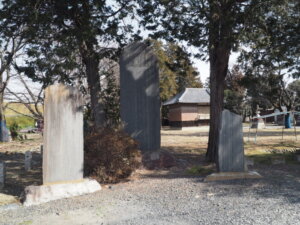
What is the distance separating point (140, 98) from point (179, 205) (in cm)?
486

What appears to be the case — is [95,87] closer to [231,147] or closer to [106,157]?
[106,157]

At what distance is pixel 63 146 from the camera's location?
658 cm

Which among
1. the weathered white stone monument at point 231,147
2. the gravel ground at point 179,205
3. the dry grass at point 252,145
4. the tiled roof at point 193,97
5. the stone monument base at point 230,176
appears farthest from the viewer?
the tiled roof at point 193,97

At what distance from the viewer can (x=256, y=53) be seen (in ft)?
35.6

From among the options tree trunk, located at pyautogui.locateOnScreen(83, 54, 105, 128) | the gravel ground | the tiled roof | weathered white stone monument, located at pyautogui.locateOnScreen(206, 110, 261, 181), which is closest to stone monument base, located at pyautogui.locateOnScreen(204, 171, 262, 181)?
weathered white stone monument, located at pyautogui.locateOnScreen(206, 110, 261, 181)

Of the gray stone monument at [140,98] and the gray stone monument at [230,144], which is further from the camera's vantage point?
the gray stone monument at [140,98]

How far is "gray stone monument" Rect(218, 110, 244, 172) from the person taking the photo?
24.1 ft

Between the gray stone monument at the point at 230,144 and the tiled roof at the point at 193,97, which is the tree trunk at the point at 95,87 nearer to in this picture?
the gray stone monument at the point at 230,144

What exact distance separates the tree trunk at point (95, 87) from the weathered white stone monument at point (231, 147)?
5.63 meters

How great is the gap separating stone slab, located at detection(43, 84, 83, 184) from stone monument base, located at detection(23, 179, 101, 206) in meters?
0.16

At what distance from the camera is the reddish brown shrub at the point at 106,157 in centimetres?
737

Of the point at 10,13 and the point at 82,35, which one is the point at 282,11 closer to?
the point at 82,35

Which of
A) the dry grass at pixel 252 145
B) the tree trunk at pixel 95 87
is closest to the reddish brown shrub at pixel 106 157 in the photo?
the tree trunk at pixel 95 87

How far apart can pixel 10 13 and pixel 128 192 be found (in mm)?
7828
